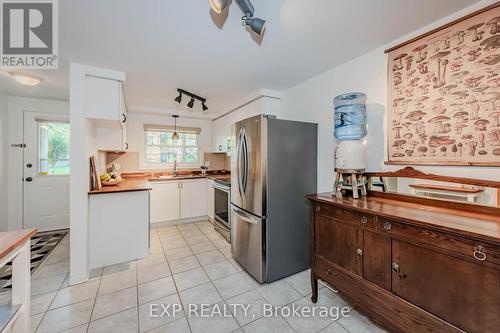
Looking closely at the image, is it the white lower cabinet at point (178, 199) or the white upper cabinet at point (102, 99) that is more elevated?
the white upper cabinet at point (102, 99)

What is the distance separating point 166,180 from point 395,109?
11.8 feet

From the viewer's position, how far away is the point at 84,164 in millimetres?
2145

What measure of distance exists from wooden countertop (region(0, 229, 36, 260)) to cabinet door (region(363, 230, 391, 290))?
79.4 inches

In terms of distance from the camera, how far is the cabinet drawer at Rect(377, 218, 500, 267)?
0.92m

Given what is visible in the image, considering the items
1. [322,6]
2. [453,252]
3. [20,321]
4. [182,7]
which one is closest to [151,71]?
[182,7]

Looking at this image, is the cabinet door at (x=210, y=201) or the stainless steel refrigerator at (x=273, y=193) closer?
the stainless steel refrigerator at (x=273, y=193)

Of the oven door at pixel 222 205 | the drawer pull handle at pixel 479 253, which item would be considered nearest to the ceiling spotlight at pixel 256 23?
the drawer pull handle at pixel 479 253

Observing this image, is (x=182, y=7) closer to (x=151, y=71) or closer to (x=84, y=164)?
(x=151, y=71)

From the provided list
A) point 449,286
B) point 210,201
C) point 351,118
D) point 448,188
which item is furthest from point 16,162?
point 448,188

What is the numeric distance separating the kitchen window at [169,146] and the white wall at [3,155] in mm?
1966

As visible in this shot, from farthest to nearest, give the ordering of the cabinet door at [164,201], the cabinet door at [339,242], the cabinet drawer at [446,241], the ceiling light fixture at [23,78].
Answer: the cabinet door at [164,201], the ceiling light fixture at [23,78], the cabinet door at [339,242], the cabinet drawer at [446,241]

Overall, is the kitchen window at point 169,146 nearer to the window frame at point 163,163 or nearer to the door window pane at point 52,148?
the window frame at point 163,163

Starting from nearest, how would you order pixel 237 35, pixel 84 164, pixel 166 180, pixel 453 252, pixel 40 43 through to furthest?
pixel 453 252 < pixel 237 35 < pixel 40 43 < pixel 84 164 < pixel 166 180

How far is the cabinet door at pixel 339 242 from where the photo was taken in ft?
4.85
